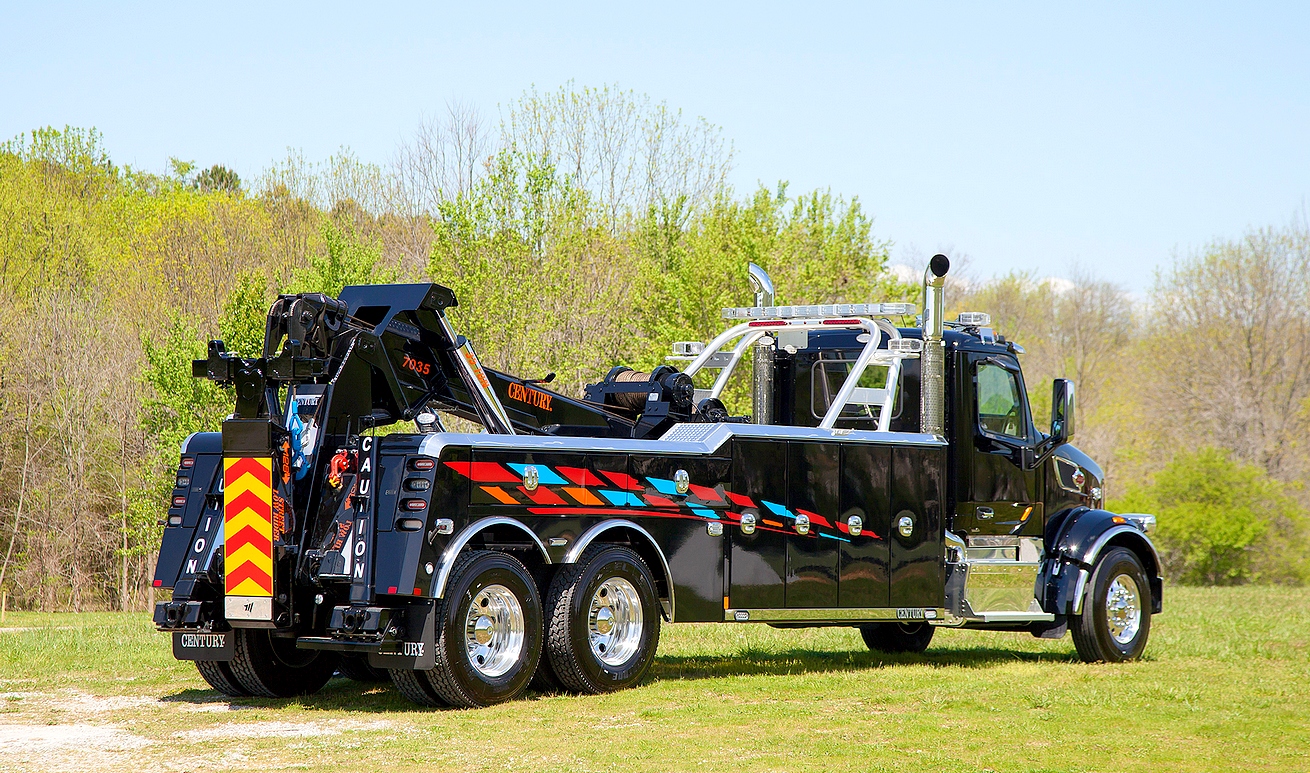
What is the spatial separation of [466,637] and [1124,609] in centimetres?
706

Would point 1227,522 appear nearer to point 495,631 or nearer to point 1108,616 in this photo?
point 1108,616

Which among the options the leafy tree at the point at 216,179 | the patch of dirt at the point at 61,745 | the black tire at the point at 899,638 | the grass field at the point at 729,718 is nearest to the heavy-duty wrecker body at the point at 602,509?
the black tire at the point at 899,638

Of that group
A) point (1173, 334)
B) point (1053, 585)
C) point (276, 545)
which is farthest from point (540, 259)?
point (1173, 334)

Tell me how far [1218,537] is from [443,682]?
29357 mm

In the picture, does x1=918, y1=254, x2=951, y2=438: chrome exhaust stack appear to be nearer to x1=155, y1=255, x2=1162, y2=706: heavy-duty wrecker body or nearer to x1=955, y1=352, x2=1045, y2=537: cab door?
x1=155, y1=255, x2=1162, y2=706: heavy-duty wrecker body

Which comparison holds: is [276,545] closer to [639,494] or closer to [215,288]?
[639,494]

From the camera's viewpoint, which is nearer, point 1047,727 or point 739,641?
point 1047,727

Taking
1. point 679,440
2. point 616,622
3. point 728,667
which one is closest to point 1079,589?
→ point 728,667

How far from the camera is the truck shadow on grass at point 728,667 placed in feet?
33.3

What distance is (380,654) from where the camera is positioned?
9305 millimetres

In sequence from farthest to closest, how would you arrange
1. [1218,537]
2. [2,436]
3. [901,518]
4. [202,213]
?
[202,213] → [1218,537] → [2,436] → [901,518]

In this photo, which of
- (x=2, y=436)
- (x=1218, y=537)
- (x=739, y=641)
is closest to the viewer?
(x=739, y=641)

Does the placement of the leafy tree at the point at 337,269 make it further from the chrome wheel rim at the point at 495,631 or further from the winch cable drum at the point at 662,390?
the chrome wheel rim at the point at 495,631

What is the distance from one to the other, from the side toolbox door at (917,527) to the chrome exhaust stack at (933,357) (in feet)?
0.96
